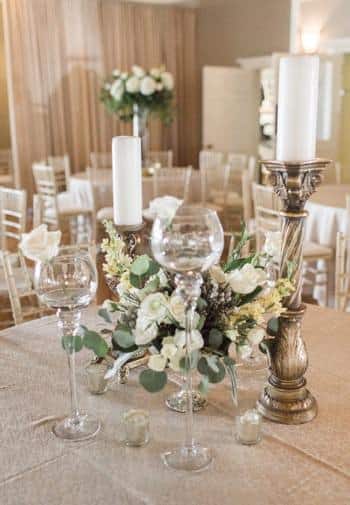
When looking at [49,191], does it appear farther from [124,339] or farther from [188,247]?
[188,247]

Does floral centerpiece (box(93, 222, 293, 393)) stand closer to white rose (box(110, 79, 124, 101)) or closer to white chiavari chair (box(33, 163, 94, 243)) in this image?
white chiavari chair (box(33, 163, 94, 243))

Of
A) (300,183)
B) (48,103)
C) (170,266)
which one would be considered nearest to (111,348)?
(170,266)

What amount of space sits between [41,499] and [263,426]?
1.52 feet

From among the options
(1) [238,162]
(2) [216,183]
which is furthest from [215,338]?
(1) [238,162]

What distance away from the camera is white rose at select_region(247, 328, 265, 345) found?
112cm

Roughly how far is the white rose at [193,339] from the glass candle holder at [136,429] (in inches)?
7.5

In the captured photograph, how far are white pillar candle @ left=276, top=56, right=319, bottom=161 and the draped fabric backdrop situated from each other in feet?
21.0

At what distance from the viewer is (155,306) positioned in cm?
107

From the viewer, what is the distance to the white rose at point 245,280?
1109mm

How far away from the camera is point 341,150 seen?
8.21m

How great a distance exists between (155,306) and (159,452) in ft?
0.93

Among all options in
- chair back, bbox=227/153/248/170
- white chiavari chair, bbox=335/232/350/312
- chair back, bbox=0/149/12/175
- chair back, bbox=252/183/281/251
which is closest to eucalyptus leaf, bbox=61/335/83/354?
white chiavari chair, bbox=335/232/350/312

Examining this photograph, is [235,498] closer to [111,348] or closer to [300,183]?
[111,348]

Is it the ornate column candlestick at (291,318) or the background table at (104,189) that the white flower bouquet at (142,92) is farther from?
the ornate column candlestick at (291,318)
